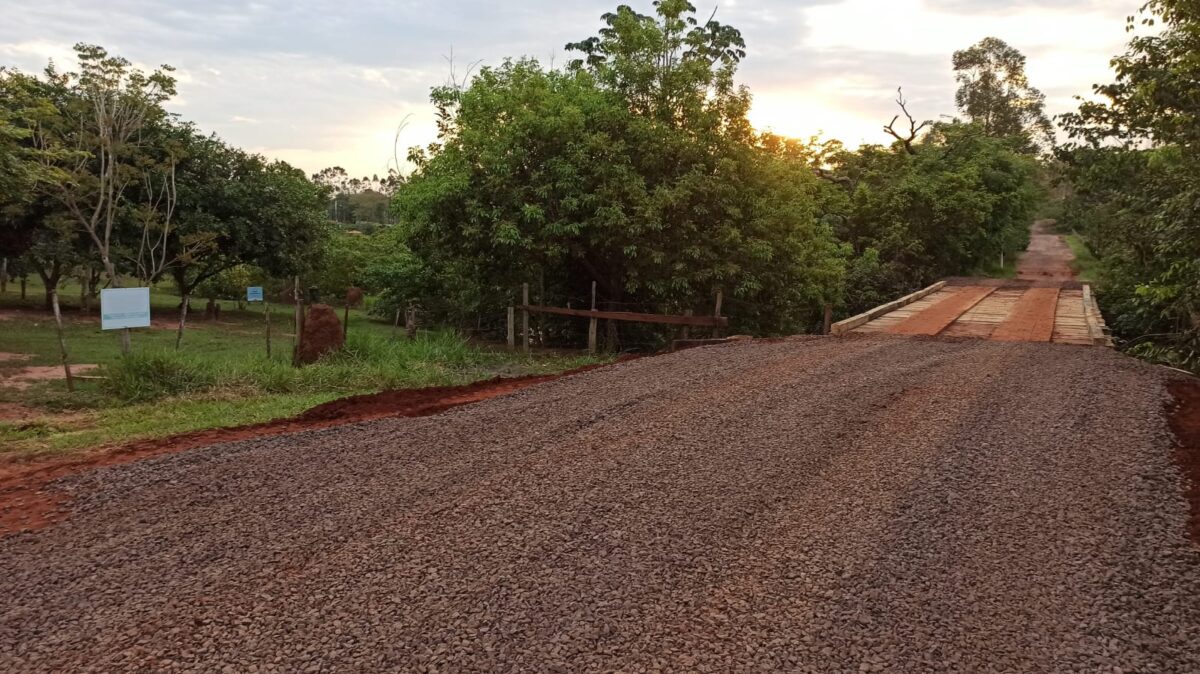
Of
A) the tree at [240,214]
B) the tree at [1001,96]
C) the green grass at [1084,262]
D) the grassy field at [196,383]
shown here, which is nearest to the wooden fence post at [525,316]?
the grassy field at [196,383]

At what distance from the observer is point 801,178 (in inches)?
722

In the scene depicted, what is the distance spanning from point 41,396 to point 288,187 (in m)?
Answer: 18.3

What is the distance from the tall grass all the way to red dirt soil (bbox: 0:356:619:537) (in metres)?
1.84

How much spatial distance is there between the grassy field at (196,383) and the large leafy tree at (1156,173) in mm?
9021

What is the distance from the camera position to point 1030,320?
13.8m

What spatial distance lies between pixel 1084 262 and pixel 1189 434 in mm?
33201

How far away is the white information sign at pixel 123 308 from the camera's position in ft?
31.2

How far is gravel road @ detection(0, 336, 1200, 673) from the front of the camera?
10.3ft

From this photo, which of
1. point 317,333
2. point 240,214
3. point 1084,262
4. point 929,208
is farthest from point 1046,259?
point 317,333

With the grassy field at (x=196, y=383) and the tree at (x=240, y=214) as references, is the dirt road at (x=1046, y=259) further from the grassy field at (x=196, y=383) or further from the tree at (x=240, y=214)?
the tree at (x=240, y=214)

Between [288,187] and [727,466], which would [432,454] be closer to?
[727,466]

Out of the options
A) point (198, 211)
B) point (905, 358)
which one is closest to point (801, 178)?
point (905, 358)

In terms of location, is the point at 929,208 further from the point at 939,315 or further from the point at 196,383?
the point at 196,383

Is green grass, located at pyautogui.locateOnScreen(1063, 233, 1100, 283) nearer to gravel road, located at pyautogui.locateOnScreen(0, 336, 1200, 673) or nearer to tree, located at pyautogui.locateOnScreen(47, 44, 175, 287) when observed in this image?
gravel road, located at pyautogui.locateOnScreen(0, 336, 1200, 673)
